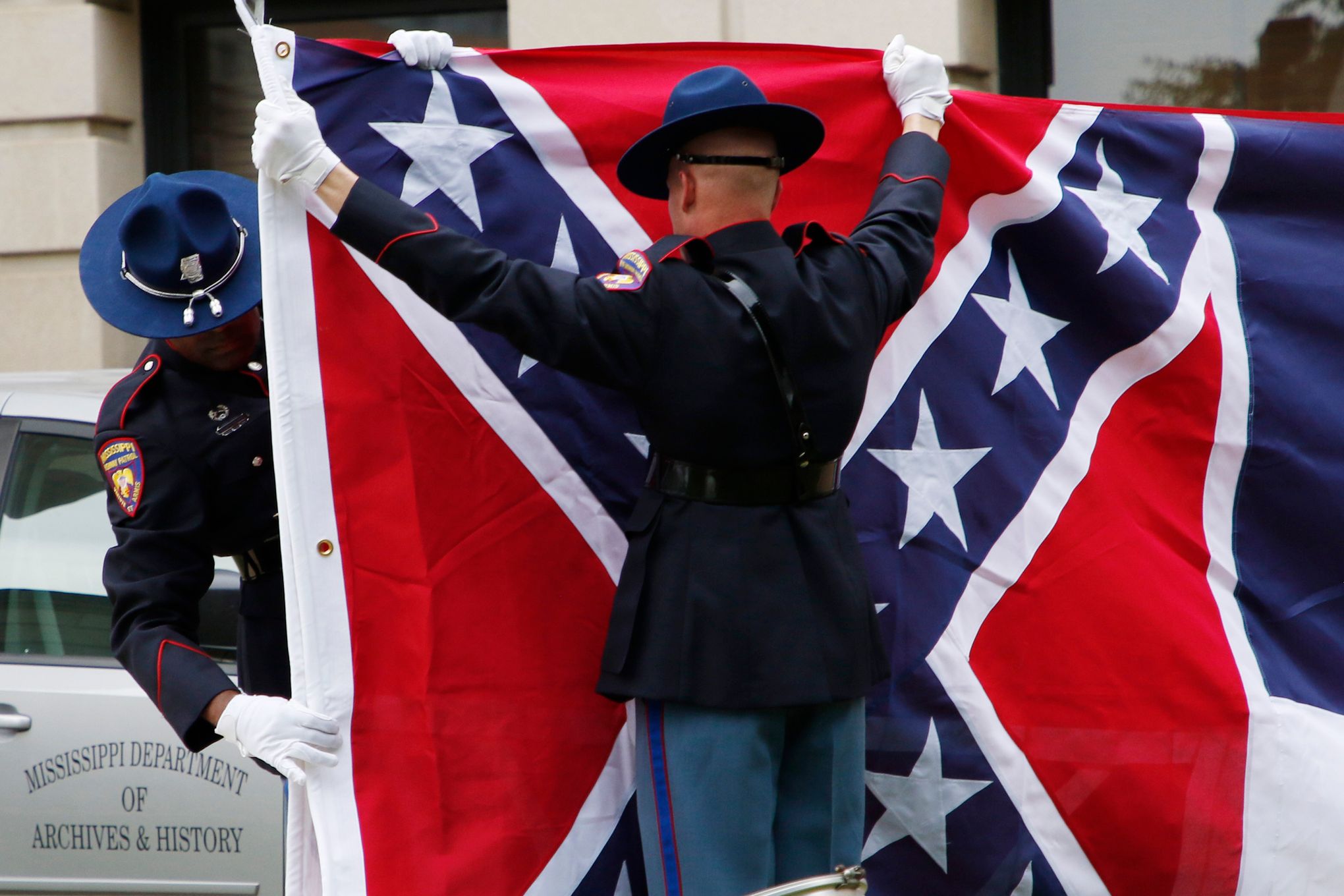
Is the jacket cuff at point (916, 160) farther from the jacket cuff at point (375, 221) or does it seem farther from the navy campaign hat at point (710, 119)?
the jacket cuff at point (375, 221)

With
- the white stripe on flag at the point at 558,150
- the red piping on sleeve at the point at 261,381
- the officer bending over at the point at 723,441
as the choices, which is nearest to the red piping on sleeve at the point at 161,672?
the red piping on sleeve at the point at 261,381

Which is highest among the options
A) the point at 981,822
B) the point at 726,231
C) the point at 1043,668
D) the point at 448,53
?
the point at 448,53

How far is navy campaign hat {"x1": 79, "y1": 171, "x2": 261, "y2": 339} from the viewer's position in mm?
2553

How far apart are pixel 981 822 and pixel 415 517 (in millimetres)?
1279

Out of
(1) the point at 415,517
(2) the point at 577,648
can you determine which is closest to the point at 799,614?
(2) the point at 577,648

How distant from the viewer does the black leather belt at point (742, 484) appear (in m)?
2.41

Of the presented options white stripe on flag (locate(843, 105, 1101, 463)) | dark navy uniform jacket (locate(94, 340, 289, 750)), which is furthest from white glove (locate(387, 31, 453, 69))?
white stripe on flag (locate(843, 105, 1101, 463))

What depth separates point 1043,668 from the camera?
2.92 metres

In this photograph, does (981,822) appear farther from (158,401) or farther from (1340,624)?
(158,401)

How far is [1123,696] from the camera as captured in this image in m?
2.92

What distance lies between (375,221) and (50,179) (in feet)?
16.1

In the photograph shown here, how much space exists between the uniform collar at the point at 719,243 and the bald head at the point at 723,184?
1.0 inches

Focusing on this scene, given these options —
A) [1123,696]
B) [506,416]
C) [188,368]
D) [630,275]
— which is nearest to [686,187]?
[630,275]

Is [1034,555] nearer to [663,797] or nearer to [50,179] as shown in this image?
[663,797]
